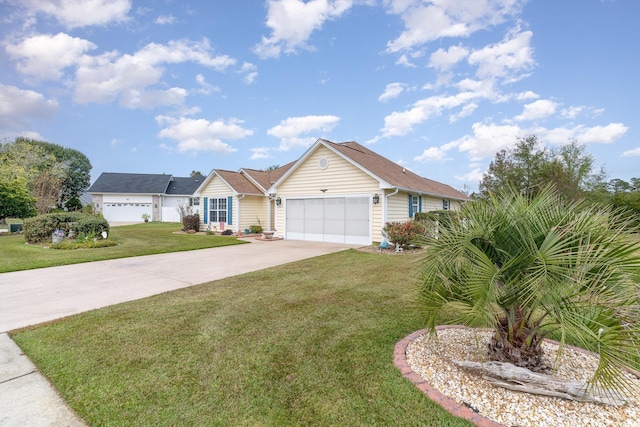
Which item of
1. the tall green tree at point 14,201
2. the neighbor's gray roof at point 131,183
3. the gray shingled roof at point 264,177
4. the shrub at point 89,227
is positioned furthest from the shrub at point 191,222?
the neighbor's gray roof at point 131,183

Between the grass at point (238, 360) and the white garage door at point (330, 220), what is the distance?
25.7ft

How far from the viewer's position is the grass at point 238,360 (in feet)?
7.70

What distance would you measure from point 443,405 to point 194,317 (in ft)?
11.5

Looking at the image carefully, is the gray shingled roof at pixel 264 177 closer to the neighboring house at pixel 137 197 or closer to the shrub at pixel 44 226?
the shrub at pixel 44 226

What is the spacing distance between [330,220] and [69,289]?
10.1 m

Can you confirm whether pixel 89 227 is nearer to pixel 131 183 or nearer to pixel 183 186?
pixel 131 183

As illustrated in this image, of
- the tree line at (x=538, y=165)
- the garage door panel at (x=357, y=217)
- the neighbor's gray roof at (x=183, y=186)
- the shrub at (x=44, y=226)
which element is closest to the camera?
the shrub at (x=44, y=226)

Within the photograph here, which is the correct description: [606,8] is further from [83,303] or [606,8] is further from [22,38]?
[22,38]

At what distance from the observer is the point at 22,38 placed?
11508 mm

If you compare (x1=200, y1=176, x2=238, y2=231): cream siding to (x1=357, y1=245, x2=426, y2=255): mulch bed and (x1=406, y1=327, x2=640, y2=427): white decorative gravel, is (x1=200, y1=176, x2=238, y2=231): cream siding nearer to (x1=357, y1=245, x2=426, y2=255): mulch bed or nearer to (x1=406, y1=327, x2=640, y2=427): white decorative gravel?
(x1=357, y1=245, x2=426, y2=255): mulch bed

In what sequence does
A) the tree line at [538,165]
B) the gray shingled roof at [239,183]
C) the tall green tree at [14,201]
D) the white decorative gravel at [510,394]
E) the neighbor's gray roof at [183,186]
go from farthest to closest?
the neighbor's gray roof at [183,186] → the tree line at [538,165] → the gray shingled roof at [239,183] → the tall green tree at [14,201] → the white decorative gravel at [510,394]

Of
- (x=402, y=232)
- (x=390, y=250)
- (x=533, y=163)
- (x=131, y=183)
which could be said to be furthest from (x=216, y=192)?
(x=533, y=163)

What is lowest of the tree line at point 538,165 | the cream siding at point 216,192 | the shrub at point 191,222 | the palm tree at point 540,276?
the shrub at point 191,222

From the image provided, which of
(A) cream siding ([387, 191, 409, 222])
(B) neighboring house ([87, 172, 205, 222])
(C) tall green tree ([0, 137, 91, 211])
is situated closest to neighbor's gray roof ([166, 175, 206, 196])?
(B) neighboring house ([87, 172, 205, 222])
